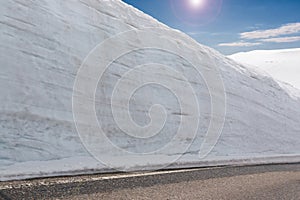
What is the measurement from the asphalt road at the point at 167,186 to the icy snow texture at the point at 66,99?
540 millimetres

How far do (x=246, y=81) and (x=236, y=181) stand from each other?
848 cm

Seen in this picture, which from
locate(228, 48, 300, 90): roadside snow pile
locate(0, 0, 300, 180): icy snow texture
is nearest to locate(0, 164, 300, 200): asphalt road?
locate(0, 0, 300, 180): icy snow texture

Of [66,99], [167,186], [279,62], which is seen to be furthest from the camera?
[279,62]

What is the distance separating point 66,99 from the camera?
721 centimetres

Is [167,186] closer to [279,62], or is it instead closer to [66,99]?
[66,99]

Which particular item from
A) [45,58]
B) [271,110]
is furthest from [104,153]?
[271,110]

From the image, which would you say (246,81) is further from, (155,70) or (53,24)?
(53,24)

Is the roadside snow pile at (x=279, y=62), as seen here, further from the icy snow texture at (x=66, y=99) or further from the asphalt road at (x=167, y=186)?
the asphalt road at (x=167, y=186)

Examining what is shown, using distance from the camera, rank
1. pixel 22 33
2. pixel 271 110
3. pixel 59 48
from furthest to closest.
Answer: pixel 271 110 → pixel 59 48 → pixel 22 33

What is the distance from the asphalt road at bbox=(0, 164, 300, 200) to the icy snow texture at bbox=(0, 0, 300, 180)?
1.77 ft

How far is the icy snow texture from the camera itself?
583 centimetres

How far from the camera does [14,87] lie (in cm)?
644

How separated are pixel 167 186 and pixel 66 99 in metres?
3.30

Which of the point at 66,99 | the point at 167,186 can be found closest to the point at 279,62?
the point at 66,99
